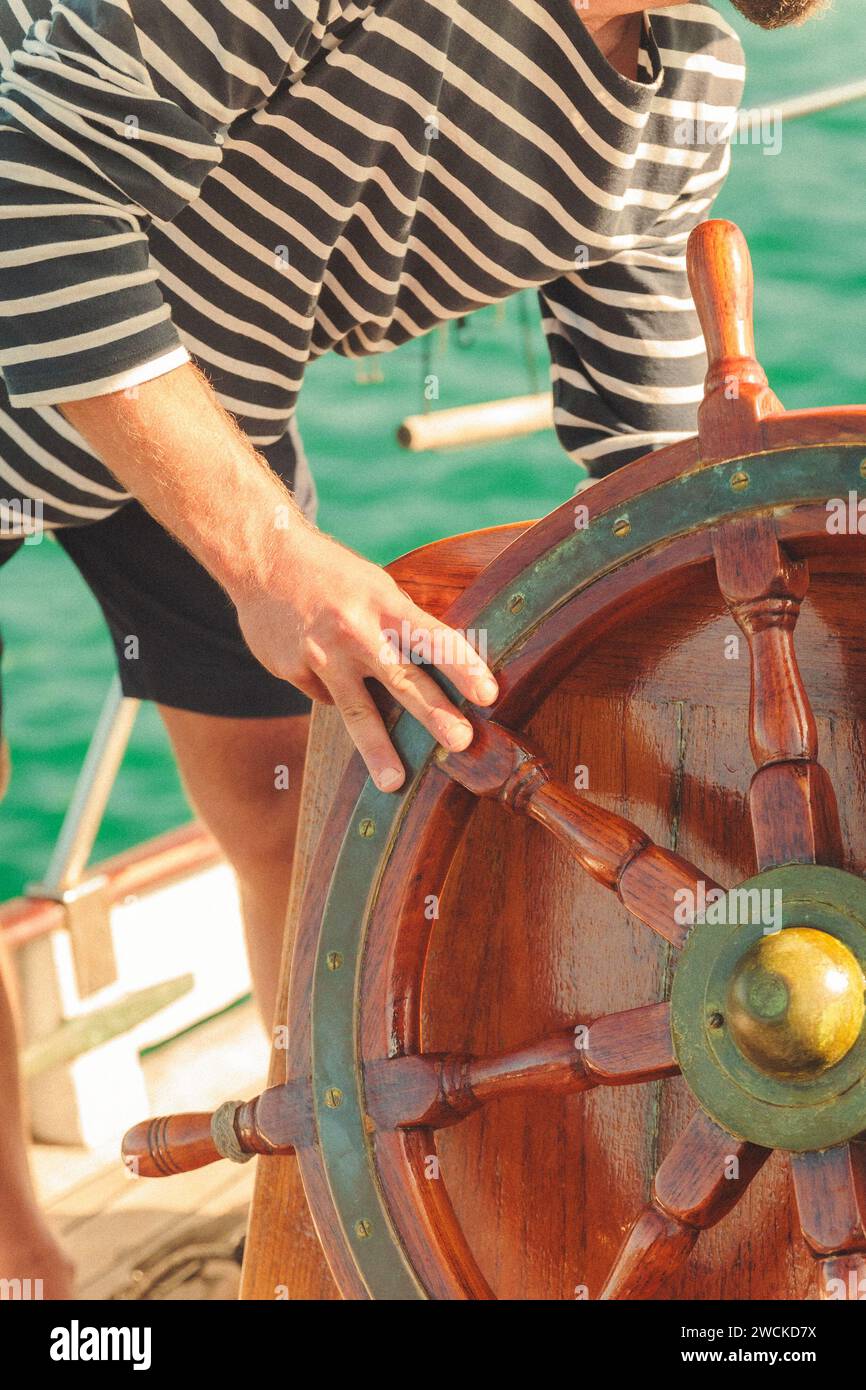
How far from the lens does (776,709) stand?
2.95 feet

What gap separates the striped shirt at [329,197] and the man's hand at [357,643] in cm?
17

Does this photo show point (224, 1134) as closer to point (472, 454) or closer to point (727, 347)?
point (727, 347)

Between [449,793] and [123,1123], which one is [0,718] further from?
[123,1123]

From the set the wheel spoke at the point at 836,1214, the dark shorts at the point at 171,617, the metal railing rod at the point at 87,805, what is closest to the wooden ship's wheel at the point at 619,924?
the wheel spoke at the point at 836,1214

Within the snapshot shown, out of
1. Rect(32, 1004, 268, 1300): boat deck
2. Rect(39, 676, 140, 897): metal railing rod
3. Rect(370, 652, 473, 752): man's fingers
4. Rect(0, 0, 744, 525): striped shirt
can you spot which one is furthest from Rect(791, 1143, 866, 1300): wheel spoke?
Rect(39, 676, 140, 897): metal railing rod

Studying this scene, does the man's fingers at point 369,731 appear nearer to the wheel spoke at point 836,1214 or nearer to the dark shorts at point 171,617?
the wheel spoke at point 836,1214

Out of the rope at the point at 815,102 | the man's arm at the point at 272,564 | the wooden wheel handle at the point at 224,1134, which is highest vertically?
the rope at the point at 815,102

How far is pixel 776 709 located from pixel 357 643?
26cm

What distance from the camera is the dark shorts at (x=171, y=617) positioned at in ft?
5.18

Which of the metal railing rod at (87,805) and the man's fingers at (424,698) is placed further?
the metal railing rod at (87,805)

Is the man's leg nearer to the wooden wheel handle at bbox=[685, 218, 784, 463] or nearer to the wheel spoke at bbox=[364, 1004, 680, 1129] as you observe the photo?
the wheel spoke at bbox=[364, 1004, 680, 1129]

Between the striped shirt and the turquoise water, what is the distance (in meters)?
4.20

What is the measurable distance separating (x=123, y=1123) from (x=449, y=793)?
1.58 metres
